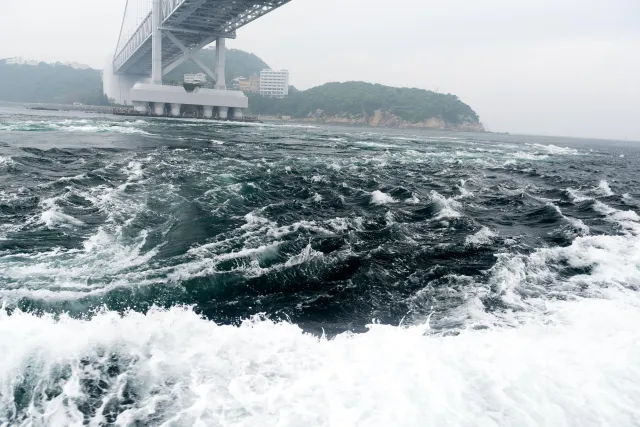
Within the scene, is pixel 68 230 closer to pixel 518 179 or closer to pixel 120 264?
pixel 120 264

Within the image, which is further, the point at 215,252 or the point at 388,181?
the point at 388,181

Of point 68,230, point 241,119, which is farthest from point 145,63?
point 68,230

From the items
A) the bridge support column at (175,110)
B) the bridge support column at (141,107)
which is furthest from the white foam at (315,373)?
the bridge support column at (141,107)

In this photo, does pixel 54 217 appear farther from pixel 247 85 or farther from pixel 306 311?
pixel 247 85

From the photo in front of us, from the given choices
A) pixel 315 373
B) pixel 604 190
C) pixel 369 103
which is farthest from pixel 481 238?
pixel 369 103

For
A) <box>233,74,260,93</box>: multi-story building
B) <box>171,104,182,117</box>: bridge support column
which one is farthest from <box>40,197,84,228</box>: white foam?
<box>233,74,260,93</box>: multi-story building
